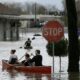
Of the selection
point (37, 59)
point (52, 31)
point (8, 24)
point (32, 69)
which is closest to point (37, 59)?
point (37, 59)

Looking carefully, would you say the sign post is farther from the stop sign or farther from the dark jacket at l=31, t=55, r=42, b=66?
the dark jacket at l=31, t=55, r=42, b=66

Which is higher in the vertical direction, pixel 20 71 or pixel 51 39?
pixel 51 39

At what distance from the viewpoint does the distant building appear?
3046 inches

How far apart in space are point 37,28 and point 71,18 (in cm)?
13972

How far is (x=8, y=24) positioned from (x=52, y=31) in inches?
2721

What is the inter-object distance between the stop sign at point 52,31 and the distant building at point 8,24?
57850mm

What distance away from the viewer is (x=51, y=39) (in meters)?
16.8

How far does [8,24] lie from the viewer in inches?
3366

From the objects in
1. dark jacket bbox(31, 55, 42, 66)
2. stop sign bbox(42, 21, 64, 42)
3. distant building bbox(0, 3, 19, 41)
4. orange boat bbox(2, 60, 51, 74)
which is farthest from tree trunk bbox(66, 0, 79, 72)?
distant building bbox(0, 3, 19, 41)

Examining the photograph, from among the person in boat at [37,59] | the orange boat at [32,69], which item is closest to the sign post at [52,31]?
the orange boat at [32,69]

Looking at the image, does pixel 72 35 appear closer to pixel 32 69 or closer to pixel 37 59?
pixel 37 59

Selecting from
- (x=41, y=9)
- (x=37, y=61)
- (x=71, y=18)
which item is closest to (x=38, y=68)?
(x=37, y=61)

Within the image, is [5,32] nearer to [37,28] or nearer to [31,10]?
[37,28]

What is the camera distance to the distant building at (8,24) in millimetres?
77375
